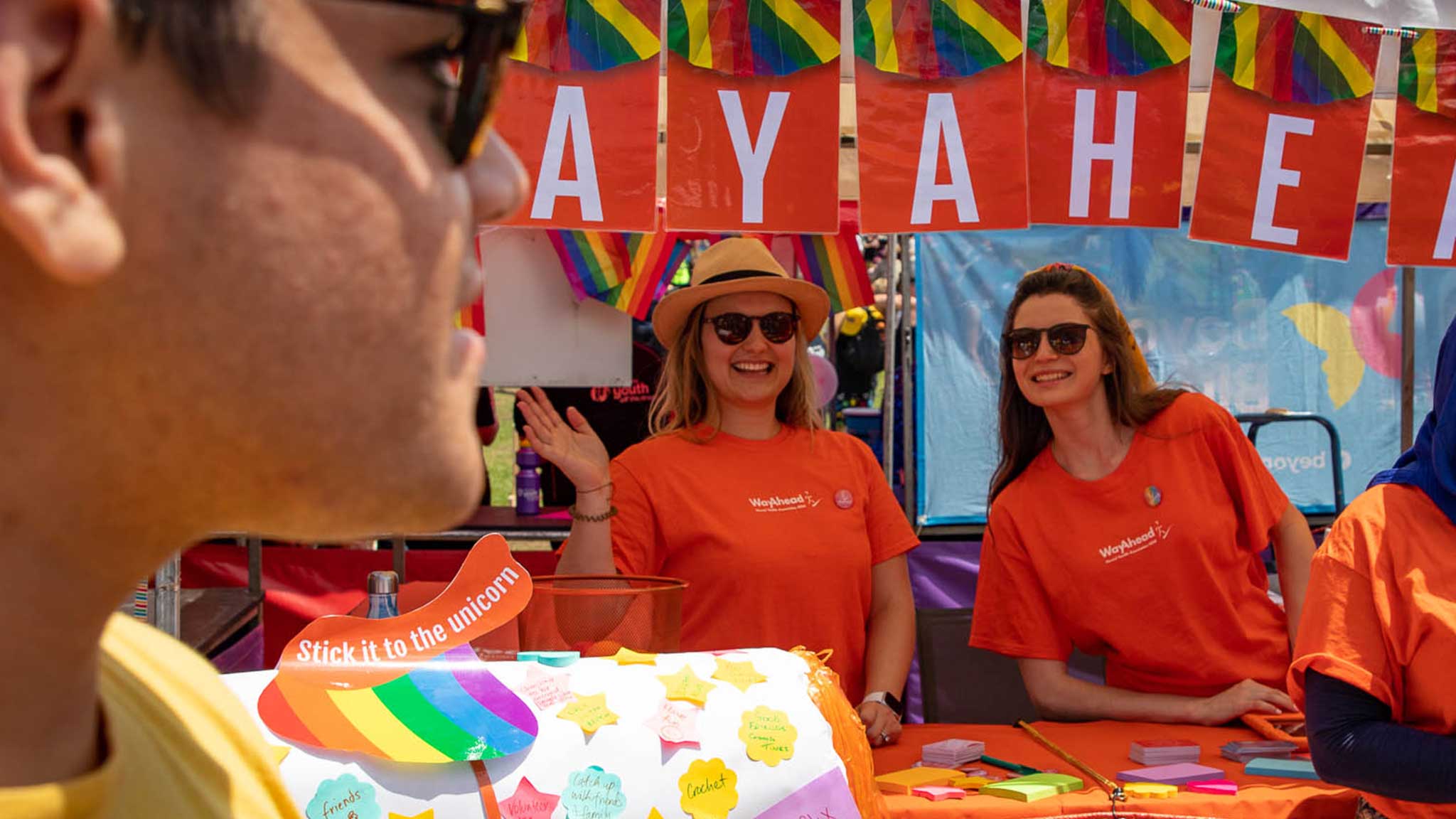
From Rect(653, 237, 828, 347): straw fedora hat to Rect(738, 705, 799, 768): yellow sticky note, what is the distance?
156 centimetres

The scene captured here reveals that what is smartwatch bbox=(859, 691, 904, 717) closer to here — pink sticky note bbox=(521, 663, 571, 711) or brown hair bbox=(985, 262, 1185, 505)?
brown hair bbox=(985, 262, 1185, 505)

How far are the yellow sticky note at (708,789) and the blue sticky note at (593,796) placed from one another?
99 mm

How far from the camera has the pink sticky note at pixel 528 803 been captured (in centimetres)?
189

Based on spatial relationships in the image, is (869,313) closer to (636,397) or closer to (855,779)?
(636,397)

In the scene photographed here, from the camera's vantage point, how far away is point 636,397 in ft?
21.4

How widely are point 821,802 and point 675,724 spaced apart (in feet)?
0.91

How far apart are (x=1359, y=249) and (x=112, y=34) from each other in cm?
814

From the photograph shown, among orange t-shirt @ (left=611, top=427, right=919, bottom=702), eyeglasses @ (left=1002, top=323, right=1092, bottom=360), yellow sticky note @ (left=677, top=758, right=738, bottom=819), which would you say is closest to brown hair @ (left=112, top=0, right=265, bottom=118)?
yellow sticky note @ (left=677, top=758, right=738, bottom=819)

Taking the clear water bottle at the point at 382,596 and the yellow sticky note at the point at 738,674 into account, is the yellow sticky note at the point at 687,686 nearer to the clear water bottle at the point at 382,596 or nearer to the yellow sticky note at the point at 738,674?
the yellow sticky note at the point at 738,674

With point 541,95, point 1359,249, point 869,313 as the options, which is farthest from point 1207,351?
point 541,95

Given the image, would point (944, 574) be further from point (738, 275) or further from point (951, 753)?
point (951, 753)

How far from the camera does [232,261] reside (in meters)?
0.52

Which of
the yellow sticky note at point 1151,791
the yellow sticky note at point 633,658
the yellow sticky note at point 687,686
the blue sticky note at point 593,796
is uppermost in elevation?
the yellow sticky note at point 633,658

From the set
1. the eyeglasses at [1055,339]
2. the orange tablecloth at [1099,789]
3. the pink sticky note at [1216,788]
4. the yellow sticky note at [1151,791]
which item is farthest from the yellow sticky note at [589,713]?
the eyeglasses at [1055,339]
